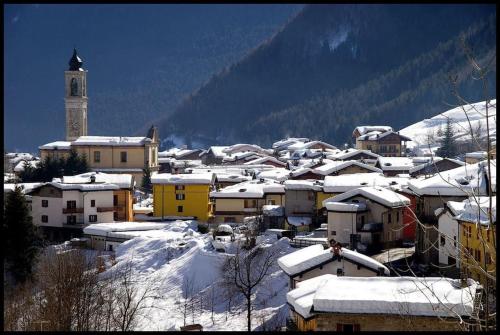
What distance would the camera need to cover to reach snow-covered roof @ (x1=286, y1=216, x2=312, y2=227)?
3178 cm

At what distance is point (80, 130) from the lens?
69188mm

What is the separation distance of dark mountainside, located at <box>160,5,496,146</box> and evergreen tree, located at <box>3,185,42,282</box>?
103 m

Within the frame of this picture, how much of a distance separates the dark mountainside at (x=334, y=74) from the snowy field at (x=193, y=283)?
10213cm

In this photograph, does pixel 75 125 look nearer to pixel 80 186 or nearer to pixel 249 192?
pixel 80 186

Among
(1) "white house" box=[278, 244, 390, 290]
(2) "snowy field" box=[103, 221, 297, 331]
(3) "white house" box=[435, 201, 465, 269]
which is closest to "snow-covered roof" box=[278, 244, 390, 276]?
(1) "white house" box=[278, 244, 390, 290]

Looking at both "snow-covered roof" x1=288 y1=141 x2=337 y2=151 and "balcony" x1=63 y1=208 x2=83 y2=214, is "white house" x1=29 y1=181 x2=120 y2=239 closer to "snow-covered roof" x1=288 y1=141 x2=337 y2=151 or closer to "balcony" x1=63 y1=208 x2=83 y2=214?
"balcony" x1=63 y1=208 x2=83 y2=214

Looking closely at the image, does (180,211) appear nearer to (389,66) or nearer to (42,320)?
(42,320)

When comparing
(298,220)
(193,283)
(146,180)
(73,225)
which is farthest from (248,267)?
(146,180)

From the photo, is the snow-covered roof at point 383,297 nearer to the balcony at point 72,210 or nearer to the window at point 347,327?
the window at point 347,327

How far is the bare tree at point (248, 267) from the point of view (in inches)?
901

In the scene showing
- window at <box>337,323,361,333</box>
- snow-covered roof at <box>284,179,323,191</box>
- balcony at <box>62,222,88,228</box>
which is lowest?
balcony at <box>62,222,88,228</box>

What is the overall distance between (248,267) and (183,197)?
53.3 feet

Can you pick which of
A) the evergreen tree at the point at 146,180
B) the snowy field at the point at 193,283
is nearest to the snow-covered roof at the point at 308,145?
the evergreen tree at the point at 146,180

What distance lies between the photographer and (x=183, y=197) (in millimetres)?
39000
